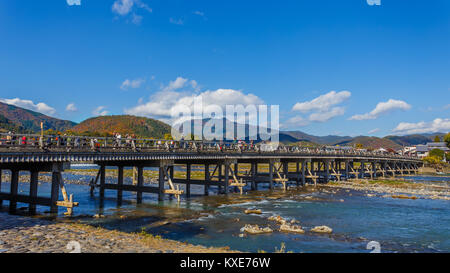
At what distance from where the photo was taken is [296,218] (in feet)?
93.4

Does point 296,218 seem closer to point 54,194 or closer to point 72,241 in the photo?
point 72,241

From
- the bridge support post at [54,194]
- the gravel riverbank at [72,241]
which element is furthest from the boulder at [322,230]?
the bridge support post at [54,194]

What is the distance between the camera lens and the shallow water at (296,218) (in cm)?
2022

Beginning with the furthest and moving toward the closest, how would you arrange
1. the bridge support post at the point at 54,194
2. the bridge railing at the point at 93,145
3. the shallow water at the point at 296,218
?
1. the bridge support post at the point at 54,194
2. the bridge railing at the point at 93,145
3. the shallow water at the point at 296,218

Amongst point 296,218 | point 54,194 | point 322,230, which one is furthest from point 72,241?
point 296,218

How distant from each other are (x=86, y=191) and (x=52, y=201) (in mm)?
21855

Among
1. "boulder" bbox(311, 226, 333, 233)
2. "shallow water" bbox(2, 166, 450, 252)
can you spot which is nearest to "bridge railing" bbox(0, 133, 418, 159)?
"shallow water" bbox(2, 166, 450, 252)

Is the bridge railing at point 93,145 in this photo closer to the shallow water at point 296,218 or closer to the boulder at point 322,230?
the shallow water at point 296,218

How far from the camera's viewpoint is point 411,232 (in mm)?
24312

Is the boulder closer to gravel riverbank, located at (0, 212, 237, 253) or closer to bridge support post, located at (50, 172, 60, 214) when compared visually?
gravel riverbank, located at (0, 212, 237, 253)

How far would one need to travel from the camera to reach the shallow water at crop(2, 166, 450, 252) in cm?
2022
